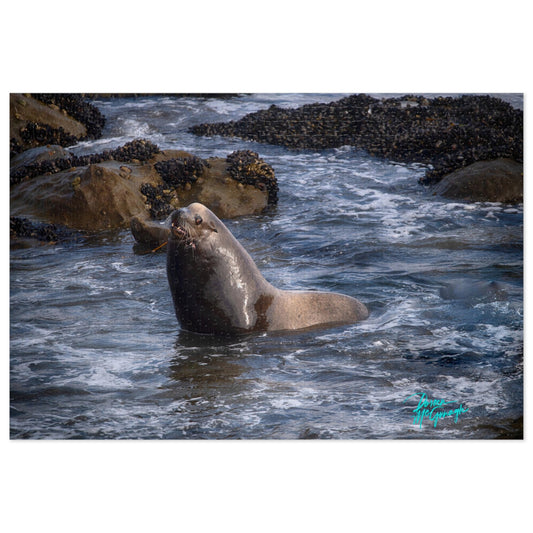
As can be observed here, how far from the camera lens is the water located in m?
6.11

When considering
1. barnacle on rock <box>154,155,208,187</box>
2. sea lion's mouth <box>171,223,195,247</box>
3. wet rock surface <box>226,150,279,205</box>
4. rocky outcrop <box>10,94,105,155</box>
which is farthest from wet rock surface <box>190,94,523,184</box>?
sea lion's mouth <box>171,223,195,247</box>

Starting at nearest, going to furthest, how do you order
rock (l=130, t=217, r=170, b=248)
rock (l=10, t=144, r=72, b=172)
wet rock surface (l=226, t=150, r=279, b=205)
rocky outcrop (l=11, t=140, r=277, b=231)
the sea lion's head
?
the sea lion's head → rock (l=130, t=217, r=170, b=248) → rock (l=10, t=144, r=72, b=172) → rocky outcrop (l=11, t=140, r=277, b=231) → wet rock surface (l=226, t=150, r=279, b=205)

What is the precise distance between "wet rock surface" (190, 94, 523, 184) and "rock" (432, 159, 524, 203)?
77mm

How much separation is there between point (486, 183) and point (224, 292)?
2677 millimetres

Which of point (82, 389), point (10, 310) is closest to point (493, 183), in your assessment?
point (82, 389)

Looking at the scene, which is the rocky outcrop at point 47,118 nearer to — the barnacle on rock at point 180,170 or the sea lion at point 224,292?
the barnacle on rock at point 180,170

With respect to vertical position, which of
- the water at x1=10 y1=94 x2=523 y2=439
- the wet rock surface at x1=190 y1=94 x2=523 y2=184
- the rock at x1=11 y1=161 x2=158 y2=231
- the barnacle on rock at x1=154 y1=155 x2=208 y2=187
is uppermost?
the wet rock surface at x1=190 y1=94 x2=523 y2=184

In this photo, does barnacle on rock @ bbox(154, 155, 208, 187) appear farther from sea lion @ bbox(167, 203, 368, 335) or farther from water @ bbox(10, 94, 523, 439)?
sea lion @ bbox(167, 203, 368, 335)
